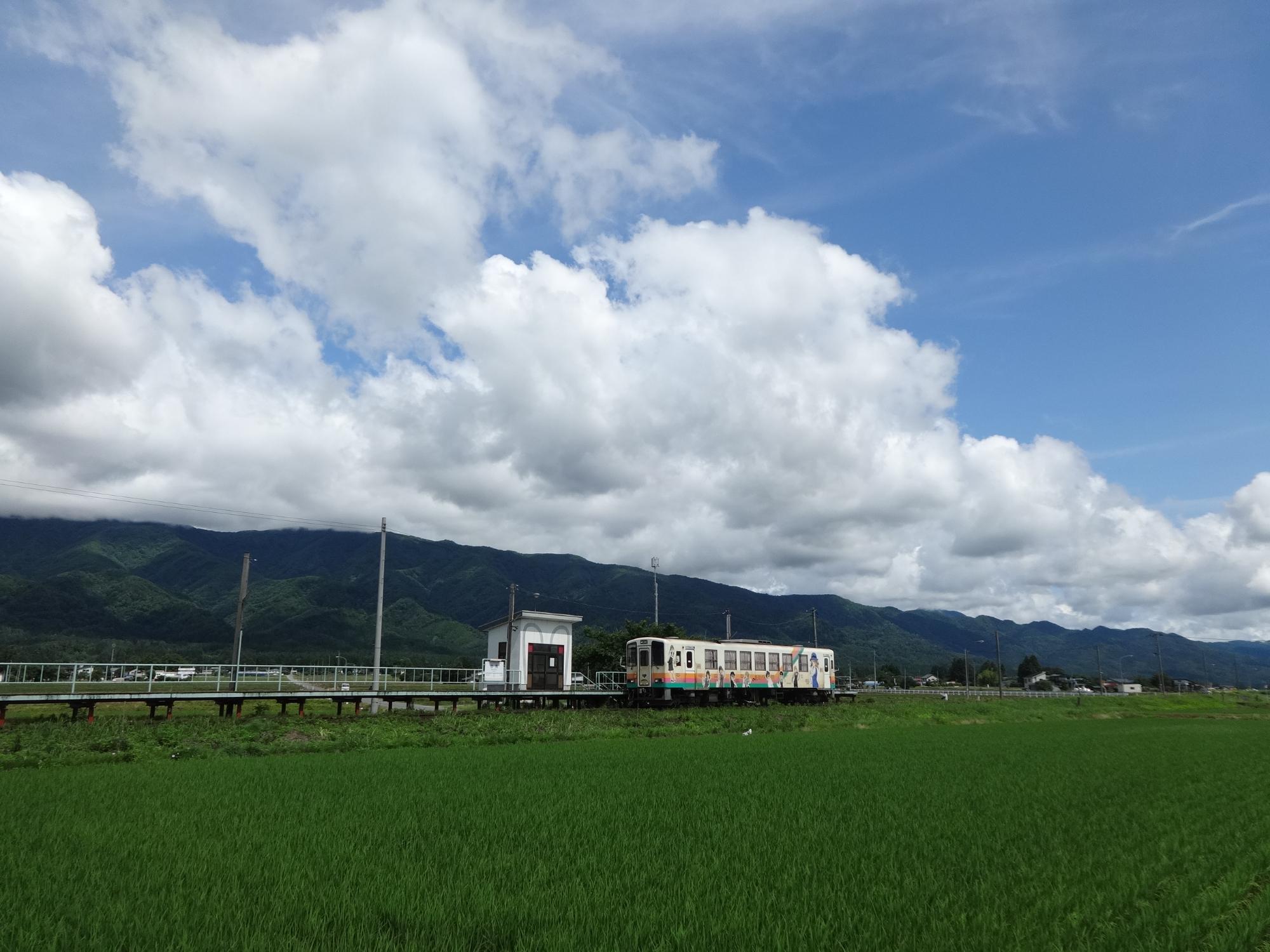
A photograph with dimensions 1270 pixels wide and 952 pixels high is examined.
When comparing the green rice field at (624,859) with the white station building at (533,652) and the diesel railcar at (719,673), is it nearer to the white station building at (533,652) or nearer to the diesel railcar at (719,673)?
the white station building at (533,652)

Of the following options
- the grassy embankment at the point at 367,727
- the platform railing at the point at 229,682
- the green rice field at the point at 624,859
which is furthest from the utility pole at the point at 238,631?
the green rice field at the point at 624,859

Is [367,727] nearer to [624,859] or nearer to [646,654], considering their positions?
[624,859]

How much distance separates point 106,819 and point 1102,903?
473 inches

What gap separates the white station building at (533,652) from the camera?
134 ft

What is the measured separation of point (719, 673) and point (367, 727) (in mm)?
23335

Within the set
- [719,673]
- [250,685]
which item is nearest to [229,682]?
[250,685]

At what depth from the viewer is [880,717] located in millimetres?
40125

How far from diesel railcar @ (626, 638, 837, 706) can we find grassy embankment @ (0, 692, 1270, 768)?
3208 mm

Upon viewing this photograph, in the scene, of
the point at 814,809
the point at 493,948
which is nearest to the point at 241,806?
the point at 493,948

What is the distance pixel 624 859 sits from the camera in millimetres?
8406

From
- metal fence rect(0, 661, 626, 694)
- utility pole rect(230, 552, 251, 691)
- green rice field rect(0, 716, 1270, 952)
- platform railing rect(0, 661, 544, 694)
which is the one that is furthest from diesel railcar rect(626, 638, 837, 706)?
green rice field rect(0, 716, 1270, 952)

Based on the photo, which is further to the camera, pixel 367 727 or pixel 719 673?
pixel 719 673

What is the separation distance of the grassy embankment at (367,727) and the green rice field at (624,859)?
2.87m

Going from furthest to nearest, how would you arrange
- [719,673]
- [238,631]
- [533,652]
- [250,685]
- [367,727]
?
[719,673]
[533,652]
[250,685]
[238,631]
[367,727]
